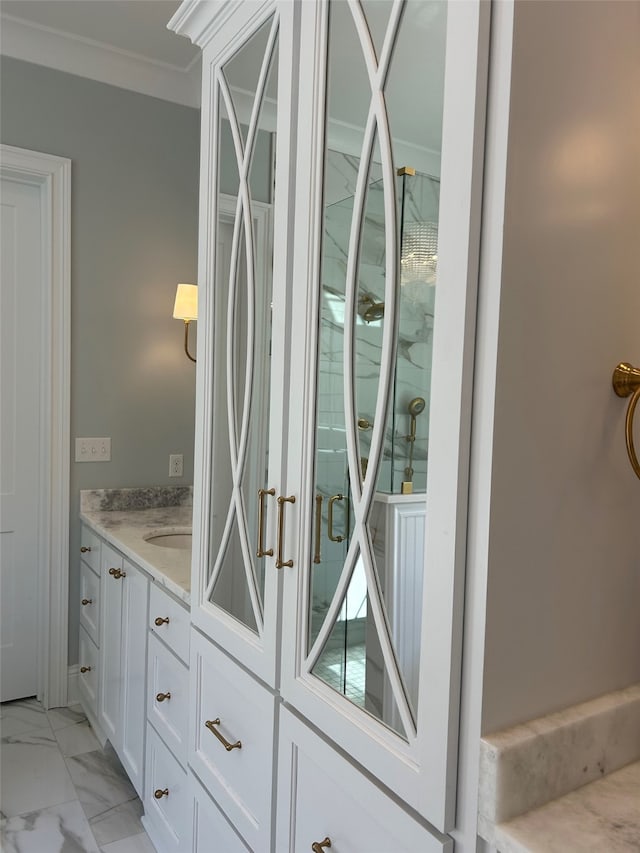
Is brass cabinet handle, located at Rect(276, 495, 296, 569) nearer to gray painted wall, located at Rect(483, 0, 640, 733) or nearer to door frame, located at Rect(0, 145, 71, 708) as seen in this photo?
gray painted wall, located at Rect(483, 0, 640, 733)

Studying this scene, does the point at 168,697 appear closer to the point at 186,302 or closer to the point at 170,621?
the point at 170,621

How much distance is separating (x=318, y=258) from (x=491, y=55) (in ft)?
1.43

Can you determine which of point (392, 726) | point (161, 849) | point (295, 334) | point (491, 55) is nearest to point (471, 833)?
point (392, 726)

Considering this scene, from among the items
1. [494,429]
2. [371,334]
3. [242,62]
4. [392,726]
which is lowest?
[392,726]

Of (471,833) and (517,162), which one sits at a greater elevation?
(517,162)

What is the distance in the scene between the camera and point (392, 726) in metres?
0.93

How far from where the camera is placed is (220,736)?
4.65 ft

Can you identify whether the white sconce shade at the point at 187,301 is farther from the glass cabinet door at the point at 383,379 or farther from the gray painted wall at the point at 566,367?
the gray painted wall at the point at 566,367

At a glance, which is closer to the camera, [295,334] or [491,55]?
[491,55]

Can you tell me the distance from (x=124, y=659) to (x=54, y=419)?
3.58 ft

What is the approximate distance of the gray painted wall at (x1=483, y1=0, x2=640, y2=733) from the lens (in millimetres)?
776

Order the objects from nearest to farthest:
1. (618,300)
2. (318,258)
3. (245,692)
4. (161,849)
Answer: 1. (618,300)
2. (318,258)
3. (245,692)
4. (161,849)

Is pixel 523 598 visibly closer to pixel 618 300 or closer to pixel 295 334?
pixel 618 300

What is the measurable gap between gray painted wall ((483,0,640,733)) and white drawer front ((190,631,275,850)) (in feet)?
2.04
